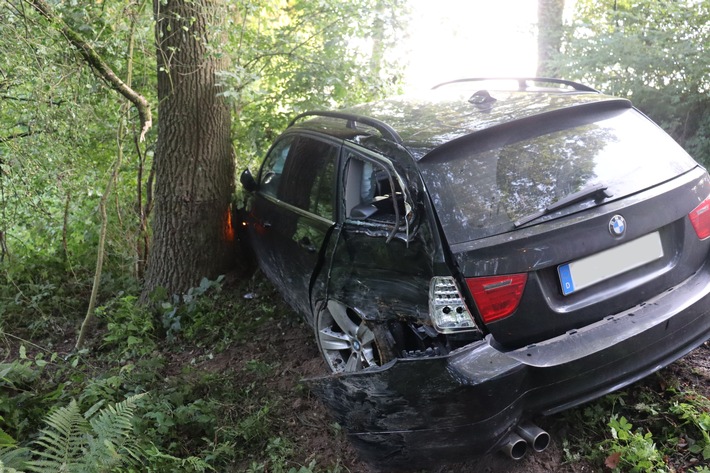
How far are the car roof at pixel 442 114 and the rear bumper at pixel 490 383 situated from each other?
1066 millimetres

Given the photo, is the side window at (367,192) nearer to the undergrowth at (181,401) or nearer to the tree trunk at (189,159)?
the undergrowth at (181,401)

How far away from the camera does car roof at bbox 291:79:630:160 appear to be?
2.97 metres

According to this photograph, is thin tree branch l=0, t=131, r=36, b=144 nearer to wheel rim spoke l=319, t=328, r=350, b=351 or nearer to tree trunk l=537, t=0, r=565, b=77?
wheel rim spoke l=319, t=328, r=350, b=351

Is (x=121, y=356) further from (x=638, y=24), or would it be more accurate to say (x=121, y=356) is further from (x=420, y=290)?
(x=638, y=24)

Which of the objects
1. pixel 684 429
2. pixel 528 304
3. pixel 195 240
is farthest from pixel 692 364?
pixel 195 240

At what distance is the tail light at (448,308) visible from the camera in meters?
2.56

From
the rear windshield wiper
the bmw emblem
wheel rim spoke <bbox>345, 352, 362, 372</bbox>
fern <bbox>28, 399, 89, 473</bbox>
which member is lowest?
wheel rim spoke <bbox>345, 352, 362, 372</bbox>

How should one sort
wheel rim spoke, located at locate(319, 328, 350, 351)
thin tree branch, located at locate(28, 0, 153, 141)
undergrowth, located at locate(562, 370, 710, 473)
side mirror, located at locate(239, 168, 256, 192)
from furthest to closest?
side mirror, located at locate(239, 168, 256, 192)
thin tree branch, located at locate(28, 0, 153, 141)
wheel rim spoke, located at locate(319, 328, 350, 351)
undergrowth, located at locate(562, 370, 710, 473)

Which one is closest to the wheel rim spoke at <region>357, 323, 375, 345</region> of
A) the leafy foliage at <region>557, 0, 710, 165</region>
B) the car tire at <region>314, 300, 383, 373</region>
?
the car tire at <region>314, 300, 383, 373</region>

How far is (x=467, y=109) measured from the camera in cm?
340

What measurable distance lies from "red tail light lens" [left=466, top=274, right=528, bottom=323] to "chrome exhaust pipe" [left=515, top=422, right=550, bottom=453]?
0.52m

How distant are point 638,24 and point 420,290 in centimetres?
535

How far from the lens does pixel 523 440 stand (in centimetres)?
254

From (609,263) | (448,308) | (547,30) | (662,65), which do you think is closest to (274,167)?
(448,308)
